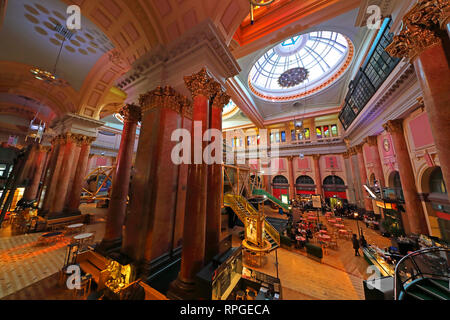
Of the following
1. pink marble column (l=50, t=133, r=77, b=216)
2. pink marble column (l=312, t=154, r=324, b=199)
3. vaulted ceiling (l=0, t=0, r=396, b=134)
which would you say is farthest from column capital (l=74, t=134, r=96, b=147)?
pink marble column (l=312, t=154, r=324, b=199)

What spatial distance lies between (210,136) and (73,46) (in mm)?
7792

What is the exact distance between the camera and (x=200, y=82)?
3.84 m

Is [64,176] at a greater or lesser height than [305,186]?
greater

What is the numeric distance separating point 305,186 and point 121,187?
60.5 ft

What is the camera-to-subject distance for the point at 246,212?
369 inches

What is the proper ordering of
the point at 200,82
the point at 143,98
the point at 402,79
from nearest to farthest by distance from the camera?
the point at 200,82
the point at 143,98
the point at 402,79

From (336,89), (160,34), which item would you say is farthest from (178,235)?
(336,89)

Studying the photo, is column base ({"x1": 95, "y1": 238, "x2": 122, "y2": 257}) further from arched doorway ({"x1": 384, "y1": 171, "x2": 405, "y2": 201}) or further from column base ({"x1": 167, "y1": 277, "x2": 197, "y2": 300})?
arched doorway ({"x1": 384, "y1": 171, "x2": 405, "y2": 201})

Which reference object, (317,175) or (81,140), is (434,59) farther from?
(317,175)

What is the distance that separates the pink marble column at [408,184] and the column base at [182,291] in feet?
34.8

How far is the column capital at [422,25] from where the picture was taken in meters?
3.00

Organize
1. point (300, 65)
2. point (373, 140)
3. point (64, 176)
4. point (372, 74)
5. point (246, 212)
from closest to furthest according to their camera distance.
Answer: point (64, 176), point (372, 74), point (246, 212), point (373, 140), point (300, 65)

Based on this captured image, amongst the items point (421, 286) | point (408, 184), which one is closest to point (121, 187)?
point (421, 286)
